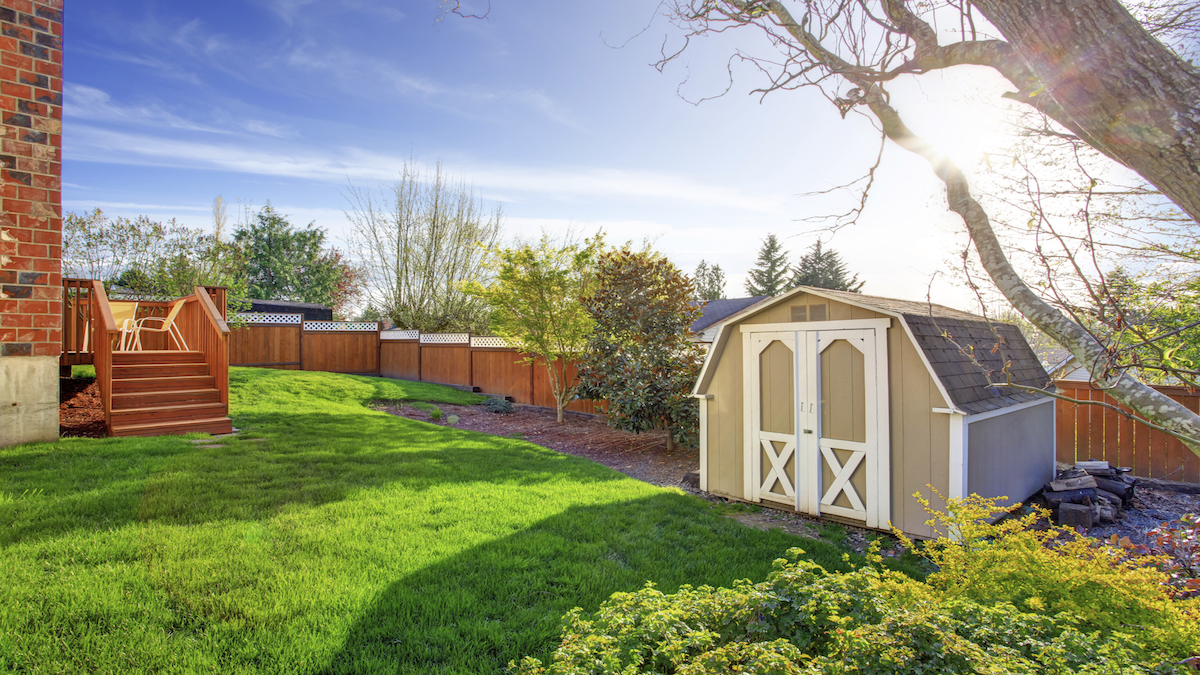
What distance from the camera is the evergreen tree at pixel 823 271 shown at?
31.4 m

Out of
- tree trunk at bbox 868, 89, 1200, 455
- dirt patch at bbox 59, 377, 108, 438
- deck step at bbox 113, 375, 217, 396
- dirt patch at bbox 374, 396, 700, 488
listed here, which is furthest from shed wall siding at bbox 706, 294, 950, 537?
dirt patch at bbox 59, 377, 108, 438

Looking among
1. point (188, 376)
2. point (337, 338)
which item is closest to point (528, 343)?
point (188, 376)

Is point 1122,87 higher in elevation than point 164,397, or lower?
higher

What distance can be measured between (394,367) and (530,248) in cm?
959

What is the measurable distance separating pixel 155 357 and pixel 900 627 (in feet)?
31.7

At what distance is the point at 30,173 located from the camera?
526cm

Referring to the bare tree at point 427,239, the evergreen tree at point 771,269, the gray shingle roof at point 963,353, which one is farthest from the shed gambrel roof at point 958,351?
the evergreen tree at point 771,269

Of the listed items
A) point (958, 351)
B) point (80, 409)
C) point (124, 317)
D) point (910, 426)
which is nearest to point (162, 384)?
point (80, 409)

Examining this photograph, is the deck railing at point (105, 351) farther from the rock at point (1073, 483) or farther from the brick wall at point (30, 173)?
the rock at point (1073, 483)

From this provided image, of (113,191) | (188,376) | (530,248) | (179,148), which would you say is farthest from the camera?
(179,148)

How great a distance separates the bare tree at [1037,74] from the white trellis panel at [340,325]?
1622 centimetres

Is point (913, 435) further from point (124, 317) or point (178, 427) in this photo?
point (124, 317)

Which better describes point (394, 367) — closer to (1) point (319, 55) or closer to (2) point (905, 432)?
(1) point (319, 55)

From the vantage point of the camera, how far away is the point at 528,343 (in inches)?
425
